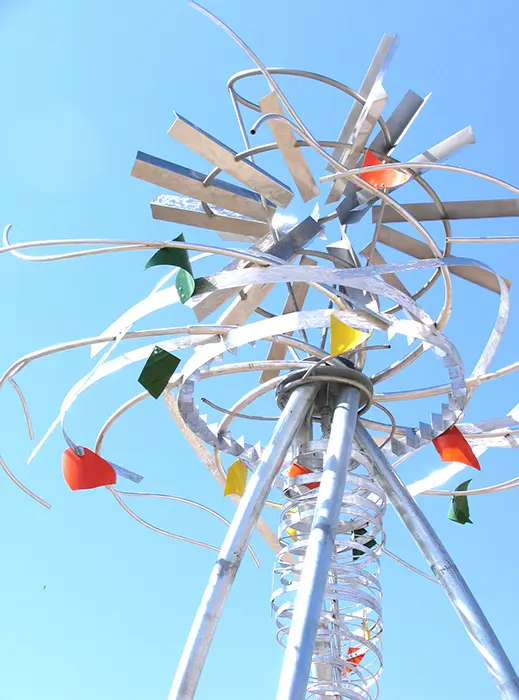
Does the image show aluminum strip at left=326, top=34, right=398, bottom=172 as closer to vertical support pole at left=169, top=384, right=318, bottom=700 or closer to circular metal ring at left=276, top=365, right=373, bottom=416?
circular metal ring at left=276, top=365, right=373, bottom=416

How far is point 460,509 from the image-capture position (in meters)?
14.7

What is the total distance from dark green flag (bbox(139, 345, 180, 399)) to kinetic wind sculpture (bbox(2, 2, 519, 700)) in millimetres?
16

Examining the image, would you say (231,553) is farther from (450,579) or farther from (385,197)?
(385,197)

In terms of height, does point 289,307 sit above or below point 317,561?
above

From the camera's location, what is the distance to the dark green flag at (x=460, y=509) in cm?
1469

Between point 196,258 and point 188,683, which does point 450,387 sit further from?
point 188,683

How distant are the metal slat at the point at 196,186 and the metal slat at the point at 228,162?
1.84 ft

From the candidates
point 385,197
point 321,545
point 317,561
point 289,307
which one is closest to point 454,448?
point 321,545

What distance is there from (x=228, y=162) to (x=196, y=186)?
2.55 feet

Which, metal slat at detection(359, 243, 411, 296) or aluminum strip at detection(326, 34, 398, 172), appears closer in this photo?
aluminum strip at detection(326, 34, 398, 172)

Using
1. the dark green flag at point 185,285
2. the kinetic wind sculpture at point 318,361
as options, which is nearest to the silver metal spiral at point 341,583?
the kinetic wind sculpture at point 318,361

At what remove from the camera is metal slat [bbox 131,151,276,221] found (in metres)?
11.8

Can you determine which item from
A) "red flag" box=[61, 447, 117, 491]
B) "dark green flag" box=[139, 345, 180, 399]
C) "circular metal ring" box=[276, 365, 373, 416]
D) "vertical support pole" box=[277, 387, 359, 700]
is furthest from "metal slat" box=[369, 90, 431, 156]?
"red flag" box=[61, 447, 117, 491]

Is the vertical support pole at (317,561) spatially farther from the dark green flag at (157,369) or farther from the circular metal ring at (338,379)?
the dark green flag at (157,369)
